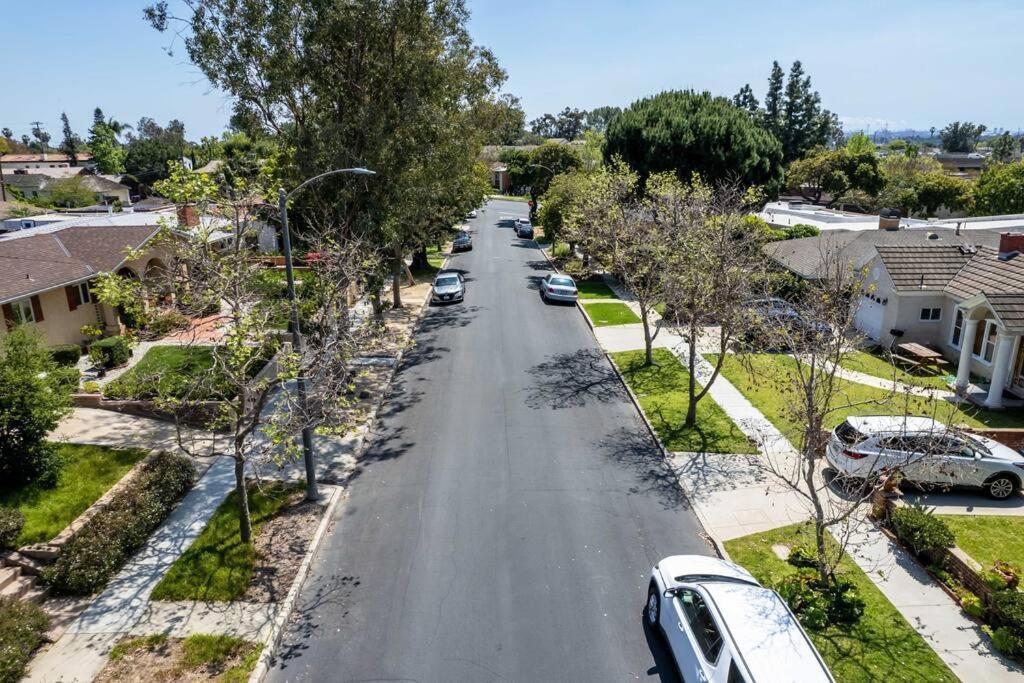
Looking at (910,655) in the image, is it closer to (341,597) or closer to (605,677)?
(605,677)

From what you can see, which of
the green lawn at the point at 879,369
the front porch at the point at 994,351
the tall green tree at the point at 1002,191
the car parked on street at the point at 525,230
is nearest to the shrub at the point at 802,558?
the front porch at the point at 994,351

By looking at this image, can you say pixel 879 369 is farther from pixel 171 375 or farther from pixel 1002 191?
pixel 1002 191

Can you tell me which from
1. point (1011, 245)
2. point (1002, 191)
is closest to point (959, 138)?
point (1002, 191)

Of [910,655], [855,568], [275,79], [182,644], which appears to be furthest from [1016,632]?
[275,79]

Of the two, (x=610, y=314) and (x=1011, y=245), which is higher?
(x=1011, y=245)

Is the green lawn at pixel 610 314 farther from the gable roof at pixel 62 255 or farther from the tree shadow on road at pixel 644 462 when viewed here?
the gable roof at pixel 62 255

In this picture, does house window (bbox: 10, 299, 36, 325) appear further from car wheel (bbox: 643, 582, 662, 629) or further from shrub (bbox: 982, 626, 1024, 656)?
shrub (bbox: 982, 626, 1024, 656)
